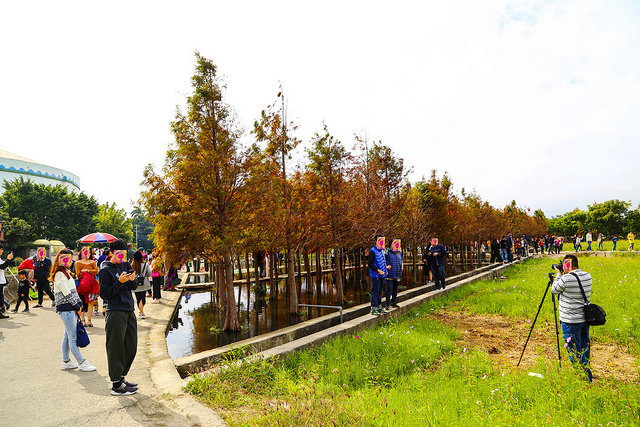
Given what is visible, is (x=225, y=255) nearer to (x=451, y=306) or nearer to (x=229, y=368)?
(x=229, y=368)

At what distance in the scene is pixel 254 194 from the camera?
9000 mm

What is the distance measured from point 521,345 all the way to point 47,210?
5459 centimetres

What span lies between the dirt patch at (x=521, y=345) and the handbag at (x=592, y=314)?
85 cm

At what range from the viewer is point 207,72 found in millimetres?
9016

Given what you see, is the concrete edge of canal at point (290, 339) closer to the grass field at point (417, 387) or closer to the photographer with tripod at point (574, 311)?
the grass field at point (417, 387)

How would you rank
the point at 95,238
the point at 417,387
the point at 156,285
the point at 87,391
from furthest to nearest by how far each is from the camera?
the point at 95,238 < the point at 156,285 < the point at 417,387 < the point at 87,391

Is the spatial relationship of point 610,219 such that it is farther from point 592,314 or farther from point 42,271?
point 42,271

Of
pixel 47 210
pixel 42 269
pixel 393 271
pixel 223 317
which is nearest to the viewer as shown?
pixel 393 271

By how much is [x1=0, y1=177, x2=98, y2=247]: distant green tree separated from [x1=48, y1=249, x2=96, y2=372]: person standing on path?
47070mm

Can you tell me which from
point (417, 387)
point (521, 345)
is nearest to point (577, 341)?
point (521, 345)

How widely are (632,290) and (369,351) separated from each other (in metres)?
9.90

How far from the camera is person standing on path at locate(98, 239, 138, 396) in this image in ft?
15.5

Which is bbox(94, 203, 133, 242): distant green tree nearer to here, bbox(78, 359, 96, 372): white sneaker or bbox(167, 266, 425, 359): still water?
bbox(167, 266, 425, 359): still water

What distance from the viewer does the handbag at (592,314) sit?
16.5 feet
